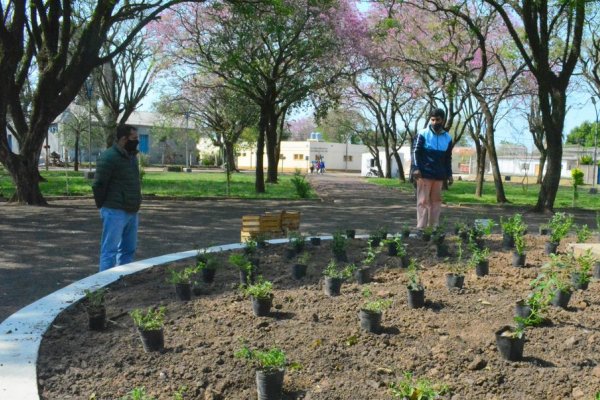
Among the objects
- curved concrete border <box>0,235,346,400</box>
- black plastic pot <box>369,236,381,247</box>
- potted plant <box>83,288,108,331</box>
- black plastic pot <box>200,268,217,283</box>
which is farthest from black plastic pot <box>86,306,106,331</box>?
black plastic pot <box>369,236,381,247</box>

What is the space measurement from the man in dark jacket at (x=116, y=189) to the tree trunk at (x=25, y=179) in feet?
32.6

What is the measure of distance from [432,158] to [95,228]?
21.7 ft

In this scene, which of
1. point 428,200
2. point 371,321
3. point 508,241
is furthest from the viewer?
point 428,200

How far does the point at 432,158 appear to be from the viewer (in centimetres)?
720

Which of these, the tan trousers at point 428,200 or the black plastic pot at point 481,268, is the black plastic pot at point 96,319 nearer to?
the black plastic pot at point 481,268

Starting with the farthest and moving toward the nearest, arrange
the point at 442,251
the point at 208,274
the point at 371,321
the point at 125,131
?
the point at 442,251 < the point at 125,131 < the point at 208,274 < the point at 371,321

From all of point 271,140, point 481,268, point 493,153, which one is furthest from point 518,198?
point 481,268

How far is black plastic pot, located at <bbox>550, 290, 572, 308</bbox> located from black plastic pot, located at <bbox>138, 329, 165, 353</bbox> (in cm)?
253

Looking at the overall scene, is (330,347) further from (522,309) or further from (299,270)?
(299,270)

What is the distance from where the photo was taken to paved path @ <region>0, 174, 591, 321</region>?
6.29 metres

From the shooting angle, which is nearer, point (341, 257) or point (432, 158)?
point (341, 257)

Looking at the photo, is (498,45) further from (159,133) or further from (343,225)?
(159,133)

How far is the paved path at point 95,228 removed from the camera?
6.29m

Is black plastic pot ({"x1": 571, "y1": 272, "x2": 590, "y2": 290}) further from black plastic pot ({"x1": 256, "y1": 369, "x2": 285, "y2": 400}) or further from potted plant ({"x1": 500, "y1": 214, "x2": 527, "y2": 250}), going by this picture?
black plastic pot ({"x1": 256, "y1": 369, "x2": 285, "y2": 400})
